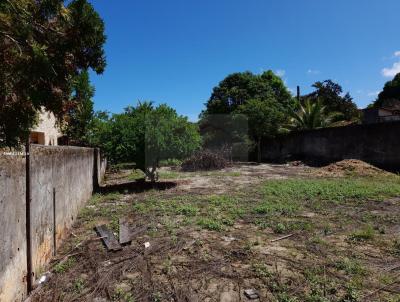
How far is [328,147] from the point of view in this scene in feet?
55.8

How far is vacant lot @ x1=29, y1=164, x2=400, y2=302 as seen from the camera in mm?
3285

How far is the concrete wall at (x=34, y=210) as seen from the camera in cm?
267

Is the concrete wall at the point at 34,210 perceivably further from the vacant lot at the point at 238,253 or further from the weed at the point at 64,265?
the vacant lot at the point at 238,253

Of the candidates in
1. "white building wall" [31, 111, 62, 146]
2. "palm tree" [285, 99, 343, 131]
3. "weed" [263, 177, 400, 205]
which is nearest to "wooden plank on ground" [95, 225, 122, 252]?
"weed" [263, 177, 400, 205]

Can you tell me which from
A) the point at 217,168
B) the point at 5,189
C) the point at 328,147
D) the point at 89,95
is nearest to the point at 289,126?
the point at 328,147

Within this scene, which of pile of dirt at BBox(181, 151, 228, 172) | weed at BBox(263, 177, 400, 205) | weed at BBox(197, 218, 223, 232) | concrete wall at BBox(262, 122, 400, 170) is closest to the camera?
weed at BBox(197, 218, 223, 232)

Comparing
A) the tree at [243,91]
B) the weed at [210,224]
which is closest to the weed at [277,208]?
the weed at [210,224]

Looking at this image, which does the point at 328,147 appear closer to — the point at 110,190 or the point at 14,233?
the point at 110,190

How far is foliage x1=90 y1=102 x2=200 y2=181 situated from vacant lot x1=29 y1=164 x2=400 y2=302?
2.89 meters

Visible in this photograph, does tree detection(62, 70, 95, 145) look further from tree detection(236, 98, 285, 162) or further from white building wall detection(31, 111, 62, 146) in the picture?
tree detection(236, 98, 285, 162)

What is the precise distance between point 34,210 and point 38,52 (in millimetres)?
1679

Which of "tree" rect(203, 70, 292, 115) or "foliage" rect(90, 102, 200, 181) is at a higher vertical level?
"tree" rect(203, 70, 292, 115)

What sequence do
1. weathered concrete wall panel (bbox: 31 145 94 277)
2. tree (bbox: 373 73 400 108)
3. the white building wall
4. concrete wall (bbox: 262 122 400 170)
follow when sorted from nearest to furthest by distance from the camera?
1. weathered concrete wall panel (bbox: 31 145 94 277)
2. the white building wall
3. concrete wall (bbox: 262 122 400 170)
4. tree (bbox: 373 73 400 108)

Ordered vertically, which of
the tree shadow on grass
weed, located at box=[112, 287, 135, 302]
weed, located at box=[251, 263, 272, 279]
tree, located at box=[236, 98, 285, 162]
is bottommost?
weed, located at box=[112, 287, 135, 302]
